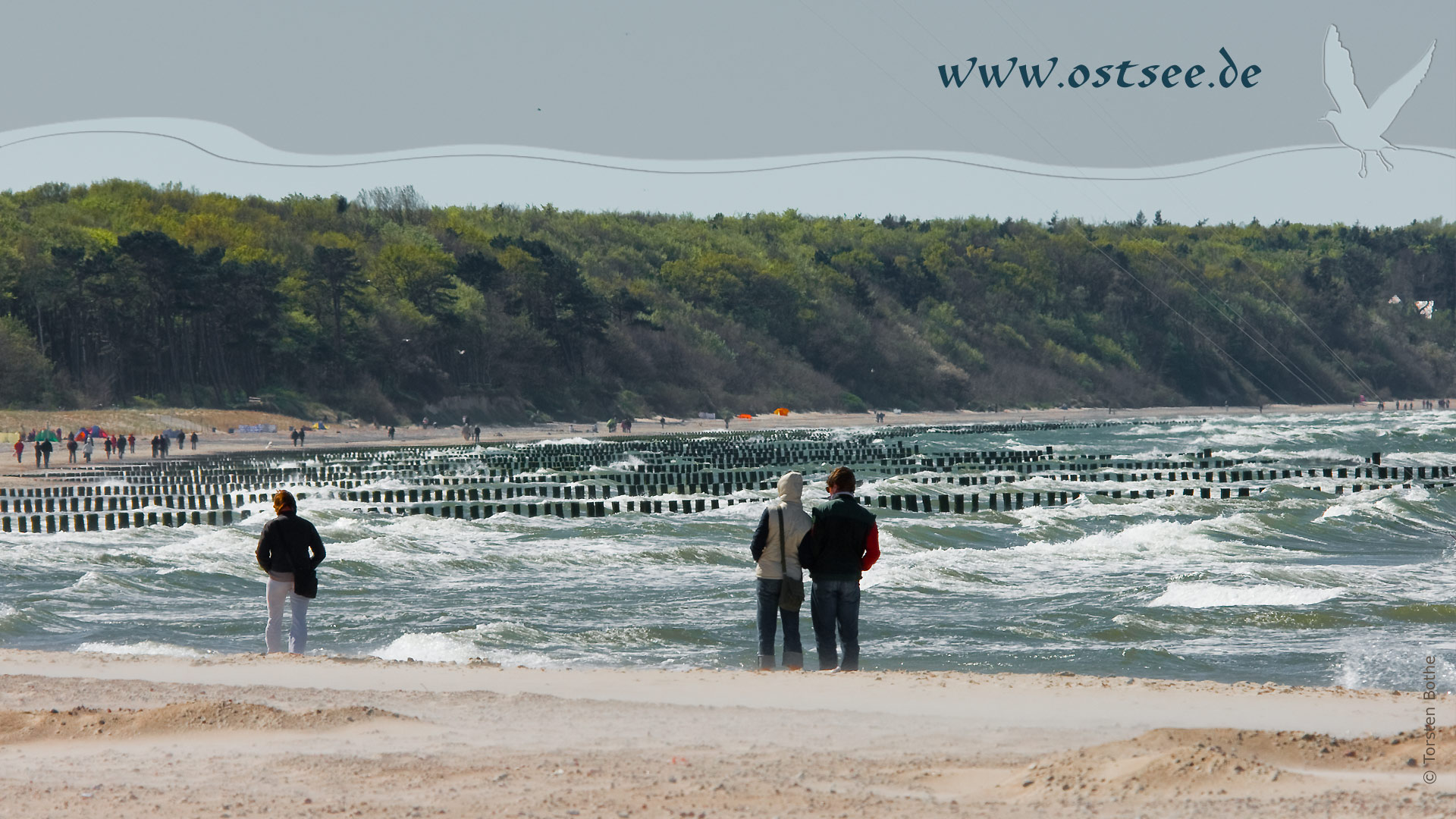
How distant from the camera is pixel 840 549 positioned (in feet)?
34.3

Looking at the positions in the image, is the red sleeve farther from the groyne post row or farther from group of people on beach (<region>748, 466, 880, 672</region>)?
the groyne post row

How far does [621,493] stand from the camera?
41.3m

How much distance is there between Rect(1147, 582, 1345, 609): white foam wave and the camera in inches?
662

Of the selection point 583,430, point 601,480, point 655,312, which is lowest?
point 601,480

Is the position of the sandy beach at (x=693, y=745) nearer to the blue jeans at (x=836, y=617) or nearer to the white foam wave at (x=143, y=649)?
the blue jeans at (x=836, y=617)

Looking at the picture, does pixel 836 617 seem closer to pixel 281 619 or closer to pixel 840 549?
pixel 840 549

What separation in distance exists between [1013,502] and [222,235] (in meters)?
80.9

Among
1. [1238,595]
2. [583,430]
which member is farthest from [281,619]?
[583,430]

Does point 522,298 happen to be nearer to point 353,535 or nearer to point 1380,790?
point 353,535

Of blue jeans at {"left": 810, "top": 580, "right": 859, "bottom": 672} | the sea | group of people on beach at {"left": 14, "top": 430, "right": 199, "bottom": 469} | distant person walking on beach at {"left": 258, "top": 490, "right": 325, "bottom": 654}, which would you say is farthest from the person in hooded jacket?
group of people on beach at {"left": 14, "top": 430, "right": 199, "bottom": 469}

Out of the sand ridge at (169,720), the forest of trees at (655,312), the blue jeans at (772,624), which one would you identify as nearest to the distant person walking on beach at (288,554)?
the sand ridge at (169,720)

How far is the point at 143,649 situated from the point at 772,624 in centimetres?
620

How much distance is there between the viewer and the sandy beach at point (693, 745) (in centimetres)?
652

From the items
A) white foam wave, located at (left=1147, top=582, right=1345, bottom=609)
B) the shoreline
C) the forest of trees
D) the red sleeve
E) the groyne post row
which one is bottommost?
the groyne post row
